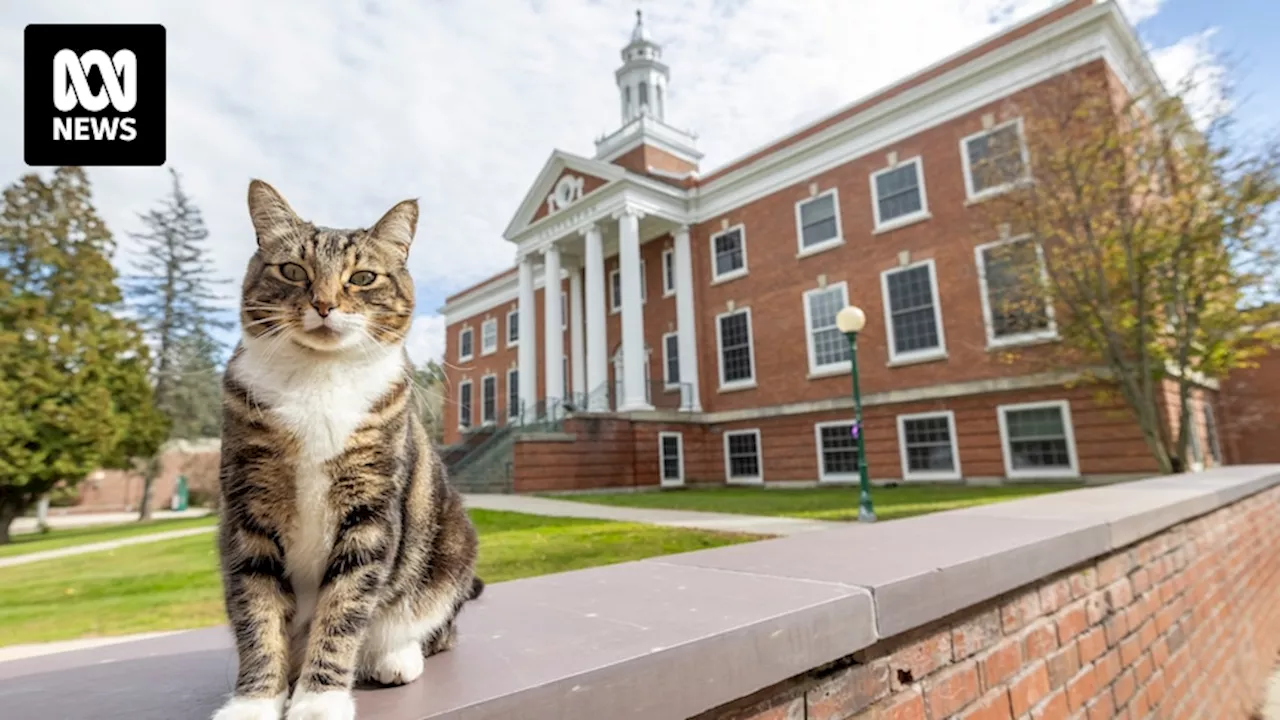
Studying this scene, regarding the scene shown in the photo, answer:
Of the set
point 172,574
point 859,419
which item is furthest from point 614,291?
point 172,574

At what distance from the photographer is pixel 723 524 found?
361 inches

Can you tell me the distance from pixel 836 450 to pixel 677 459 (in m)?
5.52

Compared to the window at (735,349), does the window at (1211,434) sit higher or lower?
lower

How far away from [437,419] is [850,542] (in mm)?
1843

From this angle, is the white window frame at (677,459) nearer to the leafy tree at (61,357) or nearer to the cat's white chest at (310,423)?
the leafy tree at (61,357)

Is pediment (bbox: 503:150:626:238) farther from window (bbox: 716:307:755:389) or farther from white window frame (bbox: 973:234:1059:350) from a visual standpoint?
white window frame (bbox: 973:234:1059:350)

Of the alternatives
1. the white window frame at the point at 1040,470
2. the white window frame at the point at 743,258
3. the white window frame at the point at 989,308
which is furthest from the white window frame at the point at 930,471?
the white window frame at the point at 743,258

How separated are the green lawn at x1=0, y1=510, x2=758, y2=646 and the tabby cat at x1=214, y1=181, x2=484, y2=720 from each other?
11.6 ft

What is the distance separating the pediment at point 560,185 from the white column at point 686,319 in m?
3.76

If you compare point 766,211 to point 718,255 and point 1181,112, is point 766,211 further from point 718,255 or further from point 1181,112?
point 1181,112

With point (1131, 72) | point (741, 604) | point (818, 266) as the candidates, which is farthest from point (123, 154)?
point (1131, 72)

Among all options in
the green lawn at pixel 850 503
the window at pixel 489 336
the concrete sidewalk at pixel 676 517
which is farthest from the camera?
the window at pixel 489 336

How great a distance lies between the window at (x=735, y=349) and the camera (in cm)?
2231

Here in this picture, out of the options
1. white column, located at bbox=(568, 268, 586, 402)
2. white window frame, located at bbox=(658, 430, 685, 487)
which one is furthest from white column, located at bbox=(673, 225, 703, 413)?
white column, located at bbox=(568, 268, 586, 402)
